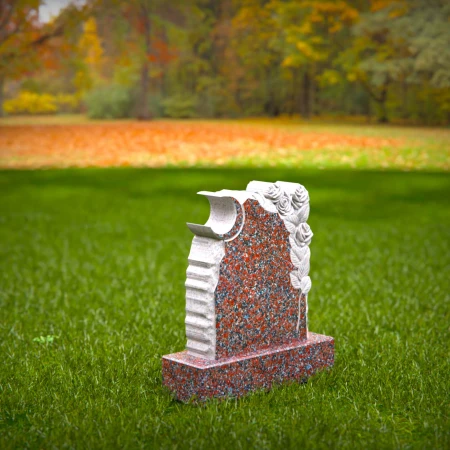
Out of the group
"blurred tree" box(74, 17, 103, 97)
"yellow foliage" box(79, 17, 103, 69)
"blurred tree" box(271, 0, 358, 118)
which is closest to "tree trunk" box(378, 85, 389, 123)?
"blurred tree" box(271, 0, 358, 118)

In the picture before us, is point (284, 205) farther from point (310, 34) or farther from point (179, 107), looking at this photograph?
point (179, 107)

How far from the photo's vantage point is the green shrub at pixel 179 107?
997 inches

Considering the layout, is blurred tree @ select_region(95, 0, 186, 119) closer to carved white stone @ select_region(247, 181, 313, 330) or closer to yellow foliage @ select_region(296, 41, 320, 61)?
yellow foliage @ select_region(296, 41, 320, 61)

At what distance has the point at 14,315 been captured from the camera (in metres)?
7.09

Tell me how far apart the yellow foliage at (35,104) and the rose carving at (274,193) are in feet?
65.9

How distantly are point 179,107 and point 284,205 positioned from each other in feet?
70.5

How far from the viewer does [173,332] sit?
21.4 ft

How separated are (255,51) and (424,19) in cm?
584

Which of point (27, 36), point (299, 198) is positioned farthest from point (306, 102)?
point (299, 198)

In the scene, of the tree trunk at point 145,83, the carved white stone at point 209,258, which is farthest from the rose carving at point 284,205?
the tree trunk at point 145,83

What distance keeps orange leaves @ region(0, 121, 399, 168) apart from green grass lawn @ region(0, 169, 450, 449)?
23.2 feet

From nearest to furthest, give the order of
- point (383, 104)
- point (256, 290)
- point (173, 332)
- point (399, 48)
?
point (256, 290) < point (173, 332) < point (399, 48) < point (383, 104)

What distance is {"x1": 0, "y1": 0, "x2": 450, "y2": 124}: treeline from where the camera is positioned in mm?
19641

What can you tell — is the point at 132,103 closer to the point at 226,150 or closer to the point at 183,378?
the point at 226,150
